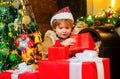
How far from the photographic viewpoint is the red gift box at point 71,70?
1.27 m

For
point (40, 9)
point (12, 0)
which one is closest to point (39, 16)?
point (40, 9)

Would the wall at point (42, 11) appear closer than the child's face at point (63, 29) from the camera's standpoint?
No

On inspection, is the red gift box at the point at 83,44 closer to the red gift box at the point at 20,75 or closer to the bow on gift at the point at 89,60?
the bow on gift at the point at 89,60

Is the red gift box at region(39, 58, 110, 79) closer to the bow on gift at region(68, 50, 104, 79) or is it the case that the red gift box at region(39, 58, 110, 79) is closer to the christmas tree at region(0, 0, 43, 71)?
the bow on gift at region(68, 50, 104, 79)

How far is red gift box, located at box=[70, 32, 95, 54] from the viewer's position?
151cm

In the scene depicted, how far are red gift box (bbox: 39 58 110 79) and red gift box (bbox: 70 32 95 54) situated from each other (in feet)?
0.56

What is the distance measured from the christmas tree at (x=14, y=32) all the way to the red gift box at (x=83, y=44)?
64 cm

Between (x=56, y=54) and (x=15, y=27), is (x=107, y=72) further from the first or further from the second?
(x=15, y=27)

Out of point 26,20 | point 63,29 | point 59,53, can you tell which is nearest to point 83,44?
point 59,53

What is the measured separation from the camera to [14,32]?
2207 mm

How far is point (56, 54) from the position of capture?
1.45m

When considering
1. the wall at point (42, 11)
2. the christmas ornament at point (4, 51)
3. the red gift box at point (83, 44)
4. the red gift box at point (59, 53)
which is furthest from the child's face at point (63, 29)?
the wall at point (42, 11)

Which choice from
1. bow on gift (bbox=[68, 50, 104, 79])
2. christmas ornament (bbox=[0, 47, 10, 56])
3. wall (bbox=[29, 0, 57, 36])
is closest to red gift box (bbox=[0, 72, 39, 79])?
bow on gift (bbox=[68, 50, 104, 79])

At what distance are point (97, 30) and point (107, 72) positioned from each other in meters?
1.36
